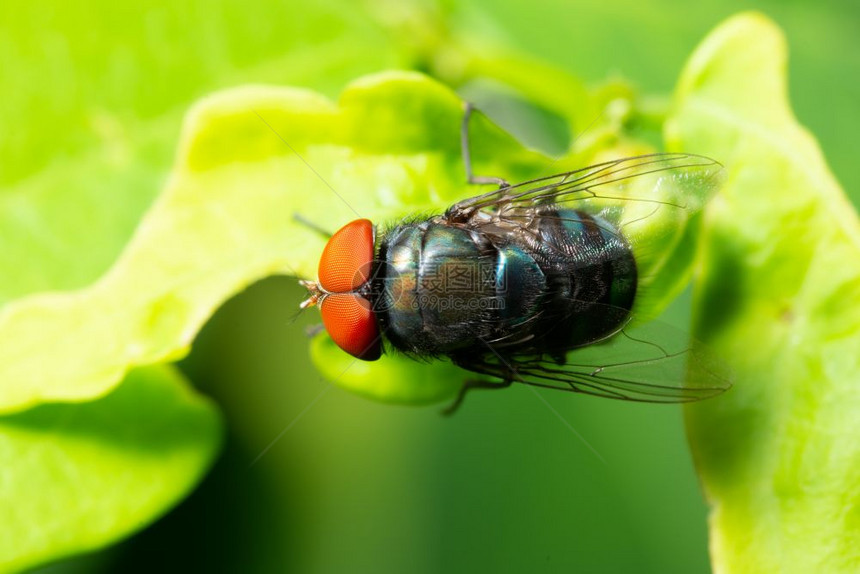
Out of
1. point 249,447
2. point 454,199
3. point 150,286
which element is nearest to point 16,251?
point 150,286

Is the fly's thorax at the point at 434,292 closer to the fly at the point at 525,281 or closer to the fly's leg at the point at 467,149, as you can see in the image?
the fly at the point at 525,281

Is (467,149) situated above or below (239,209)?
above

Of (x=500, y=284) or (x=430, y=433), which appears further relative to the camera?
(x=430, y=433)

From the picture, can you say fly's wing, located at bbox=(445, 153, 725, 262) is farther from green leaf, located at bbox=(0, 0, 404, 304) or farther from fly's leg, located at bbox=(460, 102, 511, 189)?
green leaf, located at bbox=(0, 0, 404, 304)

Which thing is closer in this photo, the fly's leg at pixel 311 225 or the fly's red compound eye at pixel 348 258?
the fly's leg at pixel 311 225

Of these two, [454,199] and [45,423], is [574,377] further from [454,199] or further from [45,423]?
[45,423]

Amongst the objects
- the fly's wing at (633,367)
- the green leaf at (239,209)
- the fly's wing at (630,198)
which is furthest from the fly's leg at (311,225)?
the fly's wing at (633,367)

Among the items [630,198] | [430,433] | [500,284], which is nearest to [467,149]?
[500,284]

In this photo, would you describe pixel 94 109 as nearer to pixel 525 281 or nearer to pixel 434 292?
pixel 434 292
